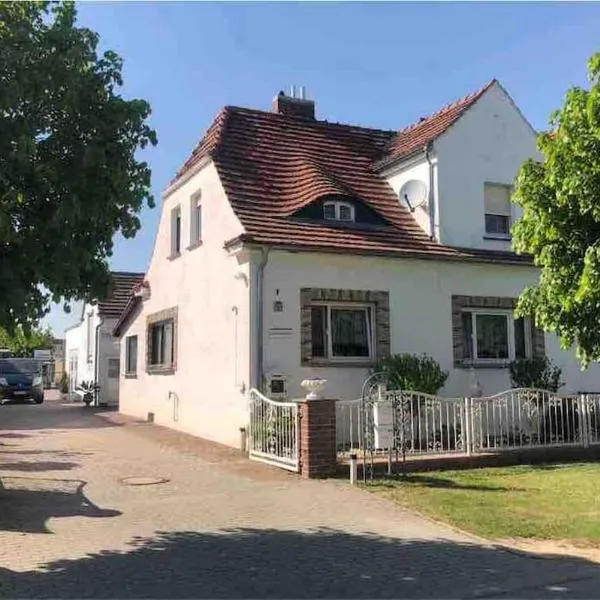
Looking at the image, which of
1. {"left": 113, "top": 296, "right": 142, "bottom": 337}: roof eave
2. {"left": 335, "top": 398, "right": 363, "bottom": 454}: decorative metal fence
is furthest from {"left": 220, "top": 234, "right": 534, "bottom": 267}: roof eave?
{"left": 113, "top": 296, "right": 142, "bottom": 337}: roof eave

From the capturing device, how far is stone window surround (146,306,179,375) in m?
19.6

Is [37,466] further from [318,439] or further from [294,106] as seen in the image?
[294,106]

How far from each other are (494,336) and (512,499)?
7.86m

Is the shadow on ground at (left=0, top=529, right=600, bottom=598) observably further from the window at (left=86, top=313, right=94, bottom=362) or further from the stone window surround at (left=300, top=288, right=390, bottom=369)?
the window at (left=86, top=313, right=94, bottom=362)

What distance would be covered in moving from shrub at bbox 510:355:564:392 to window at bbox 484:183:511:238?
3133mm

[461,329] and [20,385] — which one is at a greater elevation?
[461,329]

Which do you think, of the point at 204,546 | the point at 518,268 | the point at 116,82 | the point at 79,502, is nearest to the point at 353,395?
the point at 518,268

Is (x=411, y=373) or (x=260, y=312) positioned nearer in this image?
(x=260, y=312)

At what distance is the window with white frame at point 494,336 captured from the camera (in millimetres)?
17078

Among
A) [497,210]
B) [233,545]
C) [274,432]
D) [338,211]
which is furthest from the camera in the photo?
[497,210]

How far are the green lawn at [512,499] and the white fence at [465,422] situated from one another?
869mm

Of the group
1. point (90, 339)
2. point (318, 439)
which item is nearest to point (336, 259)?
point (318, 439)

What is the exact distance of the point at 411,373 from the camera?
15.1 meters

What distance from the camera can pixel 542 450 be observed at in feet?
44.7
